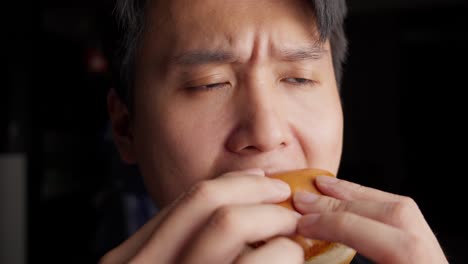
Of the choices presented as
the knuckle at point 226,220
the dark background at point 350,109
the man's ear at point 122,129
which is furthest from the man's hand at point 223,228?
the dark background at point 350,109

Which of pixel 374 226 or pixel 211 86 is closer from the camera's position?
pixel 374 226

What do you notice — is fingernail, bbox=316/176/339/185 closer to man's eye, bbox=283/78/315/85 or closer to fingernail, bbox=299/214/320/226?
fingernail, bbox=299/214/320/226

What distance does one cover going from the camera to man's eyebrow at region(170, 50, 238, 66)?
109 cm

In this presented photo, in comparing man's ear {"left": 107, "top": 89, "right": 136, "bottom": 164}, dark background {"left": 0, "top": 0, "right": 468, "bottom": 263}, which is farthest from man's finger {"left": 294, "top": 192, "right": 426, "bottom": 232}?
dark background {"left": 0, "top": 0, "right": 468, "bottom": 263}

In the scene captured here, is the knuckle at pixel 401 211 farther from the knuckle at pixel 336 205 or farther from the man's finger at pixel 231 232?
the man's finger at pixel 231 232

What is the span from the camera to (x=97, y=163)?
704 cm

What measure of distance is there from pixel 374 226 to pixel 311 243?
0.15 meters

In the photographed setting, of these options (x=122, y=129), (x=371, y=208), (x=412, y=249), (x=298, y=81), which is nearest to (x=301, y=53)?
(x=298, y=81)

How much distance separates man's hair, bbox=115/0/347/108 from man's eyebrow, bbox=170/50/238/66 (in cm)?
25

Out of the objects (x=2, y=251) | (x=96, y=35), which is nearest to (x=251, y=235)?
(x=2, y=251)

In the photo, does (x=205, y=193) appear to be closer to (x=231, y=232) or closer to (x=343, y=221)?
(x=231, y=232)

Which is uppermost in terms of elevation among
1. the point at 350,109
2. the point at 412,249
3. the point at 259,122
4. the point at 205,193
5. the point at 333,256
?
the point at 259,122

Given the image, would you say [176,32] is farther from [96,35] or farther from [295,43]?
[96,35]

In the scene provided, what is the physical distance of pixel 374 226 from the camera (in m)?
0.83
